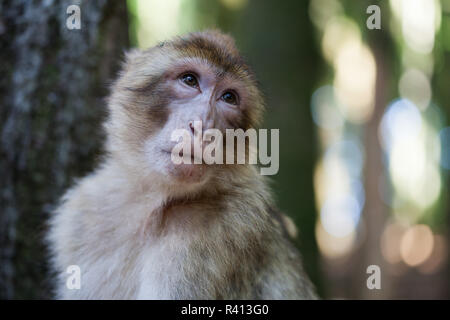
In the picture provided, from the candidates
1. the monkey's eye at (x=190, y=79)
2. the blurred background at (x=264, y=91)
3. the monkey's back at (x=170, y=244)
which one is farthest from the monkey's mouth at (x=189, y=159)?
the blurred background at (x=264, y=91)

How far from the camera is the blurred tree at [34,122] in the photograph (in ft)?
14.3

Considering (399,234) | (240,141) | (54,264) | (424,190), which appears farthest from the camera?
(424,190)

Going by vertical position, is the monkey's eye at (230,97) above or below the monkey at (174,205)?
above

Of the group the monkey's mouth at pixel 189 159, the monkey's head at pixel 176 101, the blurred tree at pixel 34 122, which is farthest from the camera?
the blurred tree at pixel 34 122

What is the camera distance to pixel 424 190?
17.9 meters

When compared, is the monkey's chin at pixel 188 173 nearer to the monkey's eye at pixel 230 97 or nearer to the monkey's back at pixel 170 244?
the monkey's back at pixel 170 244

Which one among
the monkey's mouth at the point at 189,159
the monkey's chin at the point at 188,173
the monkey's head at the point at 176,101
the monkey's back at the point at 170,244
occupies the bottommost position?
the monkey's back at the point at 170,244

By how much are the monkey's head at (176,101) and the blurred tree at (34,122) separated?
2.77ft

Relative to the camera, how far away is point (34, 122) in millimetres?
4387

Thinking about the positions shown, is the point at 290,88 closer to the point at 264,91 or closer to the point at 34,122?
the point at 264,91

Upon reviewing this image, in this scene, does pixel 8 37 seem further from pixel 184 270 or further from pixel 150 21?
pixel 150 21

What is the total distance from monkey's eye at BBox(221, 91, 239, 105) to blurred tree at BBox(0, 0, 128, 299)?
167cm
